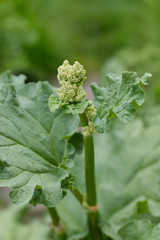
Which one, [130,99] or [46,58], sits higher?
[46,58]

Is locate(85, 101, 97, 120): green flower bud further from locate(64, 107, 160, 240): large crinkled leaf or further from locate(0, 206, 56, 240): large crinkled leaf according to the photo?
locate(0, 206, 56, 240): large crinkled leaf

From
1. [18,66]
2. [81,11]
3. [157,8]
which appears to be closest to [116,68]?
[157,8]

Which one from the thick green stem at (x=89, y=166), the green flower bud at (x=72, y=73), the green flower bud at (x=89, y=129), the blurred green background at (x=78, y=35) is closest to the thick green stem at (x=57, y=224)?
the thick green stem at (x=89, y=166)

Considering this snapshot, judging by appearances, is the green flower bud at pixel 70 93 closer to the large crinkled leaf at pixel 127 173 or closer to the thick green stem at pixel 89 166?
the thick green stem at pixel 89 166

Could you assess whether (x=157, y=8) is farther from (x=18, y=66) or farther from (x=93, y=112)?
(x=93, y=112)

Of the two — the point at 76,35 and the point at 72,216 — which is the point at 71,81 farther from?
the point at 76,35

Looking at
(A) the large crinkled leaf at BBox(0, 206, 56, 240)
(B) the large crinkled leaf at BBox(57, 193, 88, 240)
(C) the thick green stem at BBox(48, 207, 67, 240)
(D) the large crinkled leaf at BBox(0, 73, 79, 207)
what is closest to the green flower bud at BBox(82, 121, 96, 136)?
(D) the large crinkled leaf at BBox(0, 73, 79, 207)

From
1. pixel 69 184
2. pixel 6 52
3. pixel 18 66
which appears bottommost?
pixel 69 184

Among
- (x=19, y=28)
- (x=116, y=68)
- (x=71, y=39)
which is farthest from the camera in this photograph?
(x=71, y=39)

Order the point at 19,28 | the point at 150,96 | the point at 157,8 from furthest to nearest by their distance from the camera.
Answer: the point at 19,28 < the point at 157,8 < the point at 150,96

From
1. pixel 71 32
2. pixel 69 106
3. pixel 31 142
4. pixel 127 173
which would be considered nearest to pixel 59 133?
pixel 31 142
